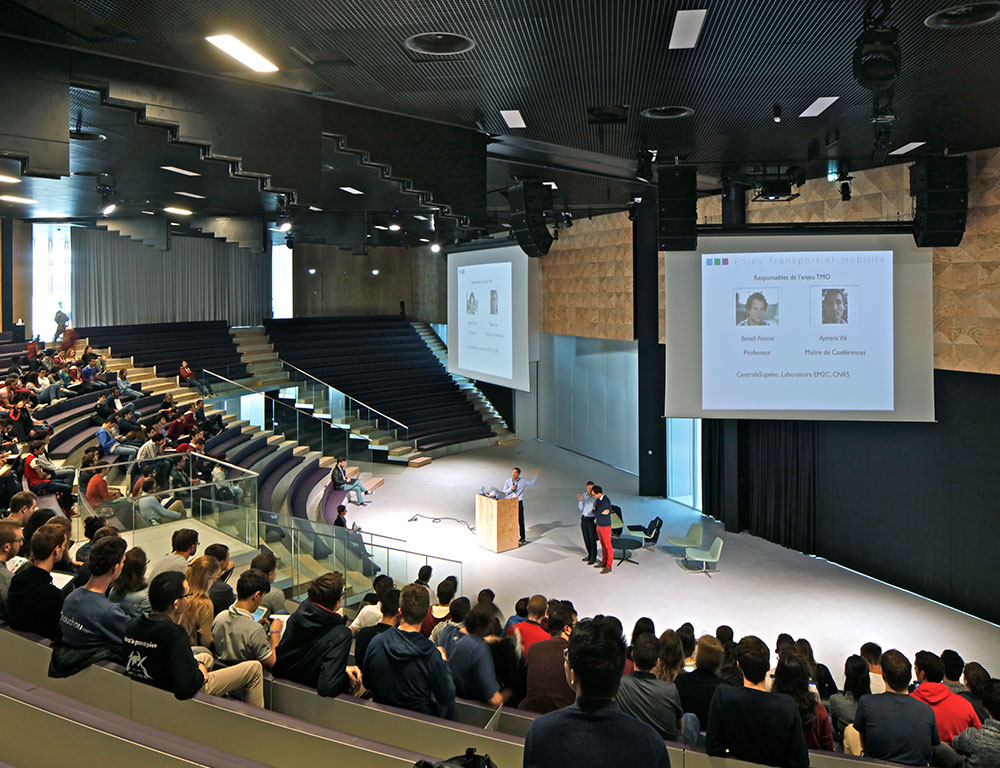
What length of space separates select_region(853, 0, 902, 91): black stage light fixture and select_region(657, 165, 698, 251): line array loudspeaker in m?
4.80

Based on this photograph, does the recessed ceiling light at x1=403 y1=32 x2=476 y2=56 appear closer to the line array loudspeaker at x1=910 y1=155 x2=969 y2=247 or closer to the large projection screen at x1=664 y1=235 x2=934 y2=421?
the large projection screen at x1=664 y1=235 x2=934 y2=421

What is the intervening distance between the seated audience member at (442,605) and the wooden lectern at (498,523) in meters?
6.36

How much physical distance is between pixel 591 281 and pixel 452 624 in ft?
41.3

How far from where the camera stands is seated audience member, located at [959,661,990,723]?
4520 millimetres

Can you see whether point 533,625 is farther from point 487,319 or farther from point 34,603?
point 487,319

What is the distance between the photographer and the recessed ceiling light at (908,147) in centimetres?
913

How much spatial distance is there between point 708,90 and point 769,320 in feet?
12.7

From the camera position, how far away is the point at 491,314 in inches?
646

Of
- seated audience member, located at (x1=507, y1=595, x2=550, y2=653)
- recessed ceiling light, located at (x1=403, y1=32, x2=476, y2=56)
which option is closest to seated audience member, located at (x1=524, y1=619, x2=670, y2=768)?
seated audience member, located at (x1=507, y1=595, x2=550, y2=653)

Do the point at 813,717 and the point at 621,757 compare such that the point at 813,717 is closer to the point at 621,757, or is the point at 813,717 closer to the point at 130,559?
the point at 621,757

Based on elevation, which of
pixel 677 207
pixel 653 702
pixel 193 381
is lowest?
pixel 653 702

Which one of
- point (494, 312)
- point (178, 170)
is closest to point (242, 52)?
point (178, 170)

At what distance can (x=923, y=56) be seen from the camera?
6266 millimetres

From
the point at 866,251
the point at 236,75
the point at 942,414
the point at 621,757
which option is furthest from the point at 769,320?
the point at 621,757
